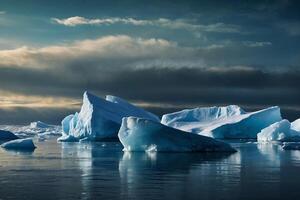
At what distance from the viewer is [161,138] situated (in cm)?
3164

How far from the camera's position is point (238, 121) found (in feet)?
196

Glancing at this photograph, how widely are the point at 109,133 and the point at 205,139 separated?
2754cm

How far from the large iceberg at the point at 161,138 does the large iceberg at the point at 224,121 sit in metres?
27.4

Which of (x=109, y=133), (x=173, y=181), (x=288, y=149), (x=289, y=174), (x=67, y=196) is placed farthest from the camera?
(x=109, y=133)

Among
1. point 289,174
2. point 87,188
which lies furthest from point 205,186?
point 289,174

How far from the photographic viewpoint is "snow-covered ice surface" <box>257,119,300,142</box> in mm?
51469

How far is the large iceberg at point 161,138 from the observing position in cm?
3073

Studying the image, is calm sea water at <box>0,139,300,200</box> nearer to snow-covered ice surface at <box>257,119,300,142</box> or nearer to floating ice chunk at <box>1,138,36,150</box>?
floating ice chunk at <box>1,138,36,150</box>

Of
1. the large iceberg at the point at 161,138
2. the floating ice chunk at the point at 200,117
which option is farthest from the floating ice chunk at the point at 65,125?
the large iceberg at the point at 161,138

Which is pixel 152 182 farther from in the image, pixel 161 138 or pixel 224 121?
pixel 224 121

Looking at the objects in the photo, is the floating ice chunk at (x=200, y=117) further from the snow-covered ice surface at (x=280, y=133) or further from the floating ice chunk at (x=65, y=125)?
the snow-covered ice surface at (x=280, y=133)

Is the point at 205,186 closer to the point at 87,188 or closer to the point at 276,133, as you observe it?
the point at 87,188

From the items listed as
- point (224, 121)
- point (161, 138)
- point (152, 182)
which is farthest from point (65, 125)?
point (152, 182)

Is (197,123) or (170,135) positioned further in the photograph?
(197,123)
